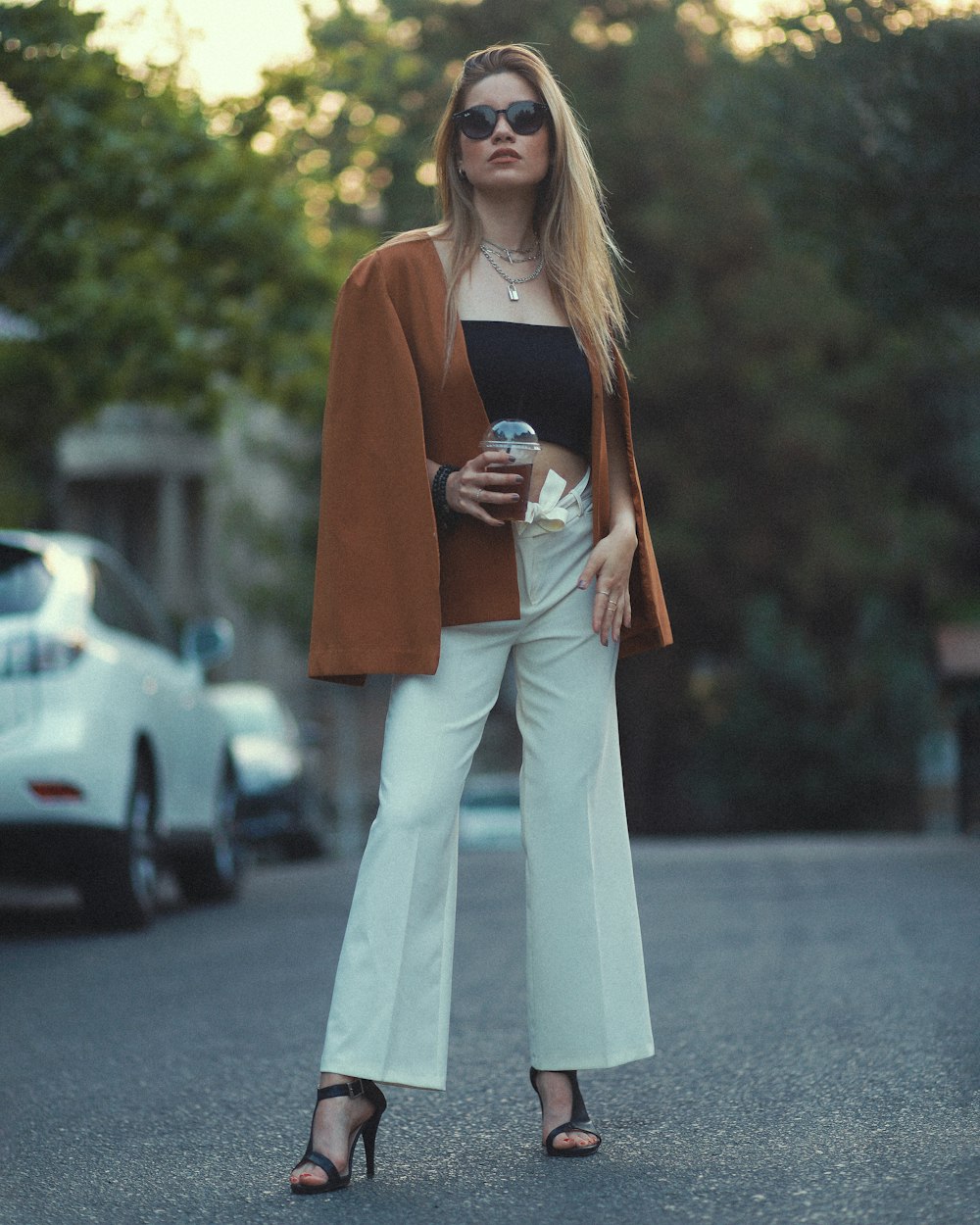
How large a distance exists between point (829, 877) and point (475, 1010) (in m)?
5.23

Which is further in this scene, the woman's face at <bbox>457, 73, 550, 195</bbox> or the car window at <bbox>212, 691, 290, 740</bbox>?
the car window at <bbox>212, 691, 290, 740</bbox>

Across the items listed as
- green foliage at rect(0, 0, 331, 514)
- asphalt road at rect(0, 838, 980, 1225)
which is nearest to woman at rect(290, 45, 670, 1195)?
asphalt road at rect(0, 838, 980, 1225)

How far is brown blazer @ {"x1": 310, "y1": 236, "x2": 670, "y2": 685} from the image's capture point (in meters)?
3.80

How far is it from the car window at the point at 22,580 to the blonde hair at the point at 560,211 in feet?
15.4

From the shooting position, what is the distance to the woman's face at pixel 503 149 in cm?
401

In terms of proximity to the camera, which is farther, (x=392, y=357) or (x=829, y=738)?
(x=829, y=738)

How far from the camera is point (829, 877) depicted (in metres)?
11.0

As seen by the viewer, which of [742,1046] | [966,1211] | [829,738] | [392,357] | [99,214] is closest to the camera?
[966,1211]

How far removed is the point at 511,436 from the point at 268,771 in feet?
46.4

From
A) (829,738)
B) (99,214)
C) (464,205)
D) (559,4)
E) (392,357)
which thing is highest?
(559,4)

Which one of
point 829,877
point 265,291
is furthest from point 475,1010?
point 265,291

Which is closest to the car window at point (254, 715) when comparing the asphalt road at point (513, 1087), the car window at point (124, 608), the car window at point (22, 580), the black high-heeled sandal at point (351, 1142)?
the car window at point (124, 608)

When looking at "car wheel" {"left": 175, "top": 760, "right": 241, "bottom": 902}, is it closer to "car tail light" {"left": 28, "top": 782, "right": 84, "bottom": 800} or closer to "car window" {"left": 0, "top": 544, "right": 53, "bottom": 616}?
"car tail light" {"left": 28, "top": 782, "right": 84, "bottom": 800}

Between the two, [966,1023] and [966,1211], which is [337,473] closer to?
[966,1211]
